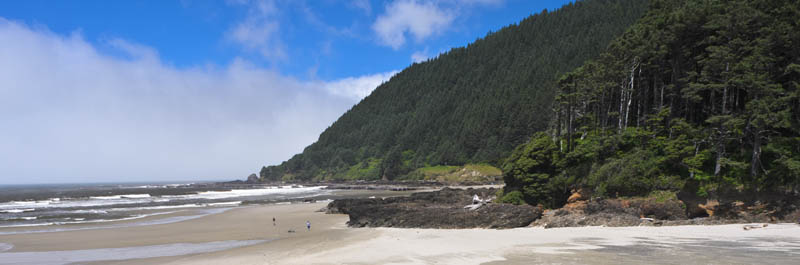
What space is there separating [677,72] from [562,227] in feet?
51.9

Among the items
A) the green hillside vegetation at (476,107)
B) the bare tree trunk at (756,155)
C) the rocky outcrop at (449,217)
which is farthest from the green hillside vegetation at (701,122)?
the green hillside vegetation at (476,107)

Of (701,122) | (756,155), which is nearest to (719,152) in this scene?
(756,155)

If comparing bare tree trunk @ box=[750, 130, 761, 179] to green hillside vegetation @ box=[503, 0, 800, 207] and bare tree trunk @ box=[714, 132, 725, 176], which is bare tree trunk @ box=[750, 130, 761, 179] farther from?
bare tree trunk @ box=[714, 132, 725, 176]

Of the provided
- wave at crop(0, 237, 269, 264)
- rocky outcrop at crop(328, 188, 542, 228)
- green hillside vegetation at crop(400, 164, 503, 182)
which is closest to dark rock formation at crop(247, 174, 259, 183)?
green hillside vegetation at crop(400, 164, 503, 182)

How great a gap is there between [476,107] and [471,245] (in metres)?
115

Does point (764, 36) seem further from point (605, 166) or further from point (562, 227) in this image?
point (562, 227)

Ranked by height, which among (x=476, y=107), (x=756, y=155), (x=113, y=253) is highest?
(x=476, y=107)

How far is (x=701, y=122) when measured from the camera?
87.3 ft

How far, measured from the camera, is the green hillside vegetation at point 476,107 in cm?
10575

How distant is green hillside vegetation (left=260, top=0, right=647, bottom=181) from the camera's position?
106 meters

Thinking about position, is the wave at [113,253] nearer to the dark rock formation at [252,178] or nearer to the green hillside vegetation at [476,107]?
the green hillside vegetation at [476,107]

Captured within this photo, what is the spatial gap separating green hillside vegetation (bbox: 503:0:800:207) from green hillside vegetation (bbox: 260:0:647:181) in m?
60.6

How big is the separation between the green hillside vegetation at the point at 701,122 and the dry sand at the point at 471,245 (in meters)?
4.23

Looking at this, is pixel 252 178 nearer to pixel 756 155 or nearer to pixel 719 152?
pixel 719 152
